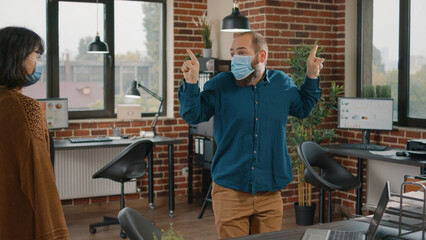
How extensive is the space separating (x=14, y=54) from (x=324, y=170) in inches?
128

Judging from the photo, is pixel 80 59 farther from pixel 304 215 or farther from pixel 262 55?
pixel 262 55

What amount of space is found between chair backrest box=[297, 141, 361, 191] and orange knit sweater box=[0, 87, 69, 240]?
9.08ft

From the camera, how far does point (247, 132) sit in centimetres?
283

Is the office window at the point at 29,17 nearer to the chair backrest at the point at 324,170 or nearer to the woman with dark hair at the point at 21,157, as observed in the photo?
the chair backrest at the point at 324,170

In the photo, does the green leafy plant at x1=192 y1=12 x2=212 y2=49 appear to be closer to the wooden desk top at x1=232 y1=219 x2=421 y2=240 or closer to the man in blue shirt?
the man in blue shirt

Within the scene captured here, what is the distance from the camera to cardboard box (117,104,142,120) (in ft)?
20.5

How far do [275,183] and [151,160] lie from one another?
3.30m

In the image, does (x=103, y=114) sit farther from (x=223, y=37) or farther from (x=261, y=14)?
(x=261, y=14)

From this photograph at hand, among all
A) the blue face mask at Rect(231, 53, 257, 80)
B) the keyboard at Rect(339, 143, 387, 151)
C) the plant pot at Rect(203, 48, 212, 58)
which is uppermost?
the plant pot at Rect(203, 48, 212, 58)

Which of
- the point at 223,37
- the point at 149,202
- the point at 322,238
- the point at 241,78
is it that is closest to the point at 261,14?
the point at 223,37

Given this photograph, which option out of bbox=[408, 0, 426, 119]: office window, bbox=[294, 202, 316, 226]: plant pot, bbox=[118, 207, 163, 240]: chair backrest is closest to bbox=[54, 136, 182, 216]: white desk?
bbox=[294, 202, 316, 226]: plant pot

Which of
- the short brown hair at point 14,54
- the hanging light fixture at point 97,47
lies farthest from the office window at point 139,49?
the short brown hair at point 14,54

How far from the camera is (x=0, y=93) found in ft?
7.22

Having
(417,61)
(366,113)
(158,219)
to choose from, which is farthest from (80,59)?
(417,61)
